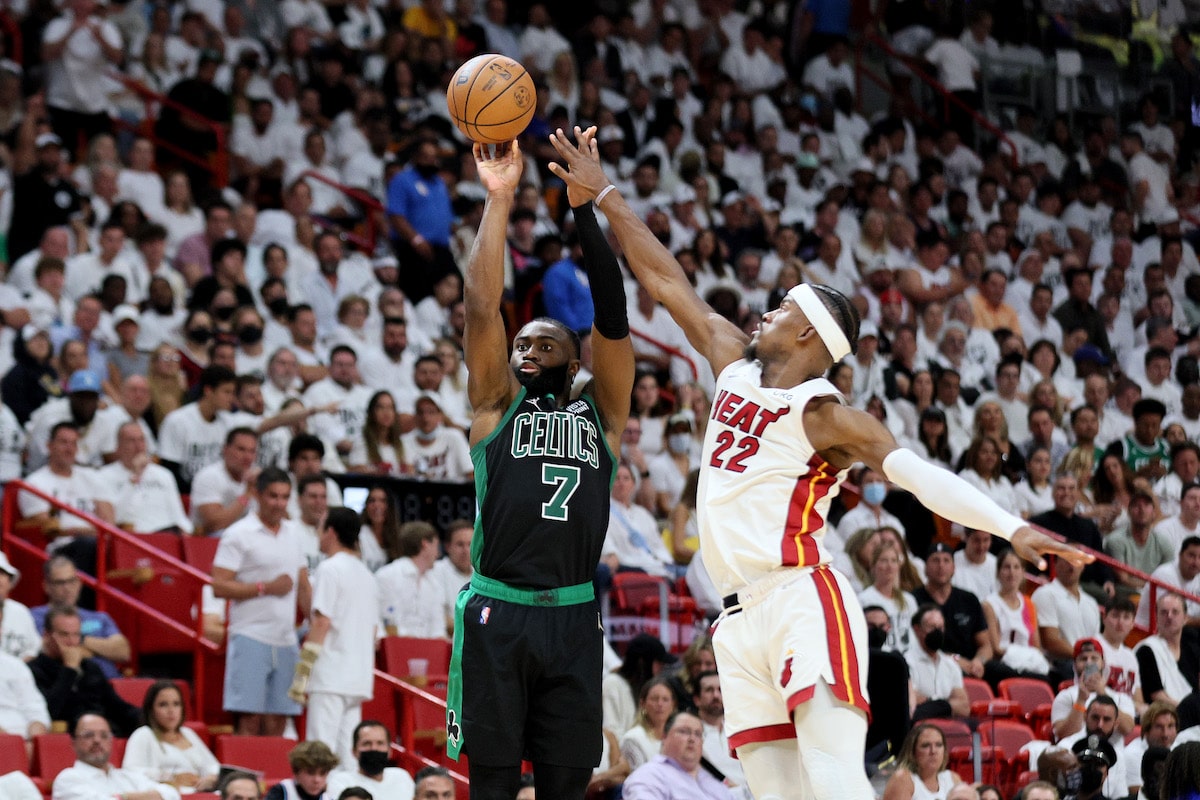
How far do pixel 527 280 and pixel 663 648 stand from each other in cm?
537

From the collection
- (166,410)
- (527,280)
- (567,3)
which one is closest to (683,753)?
(166,410)

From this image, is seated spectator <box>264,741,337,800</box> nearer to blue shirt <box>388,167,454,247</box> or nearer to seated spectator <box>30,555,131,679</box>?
seated spectator <box>30,555,131,679</box>

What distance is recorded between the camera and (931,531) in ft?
48.2

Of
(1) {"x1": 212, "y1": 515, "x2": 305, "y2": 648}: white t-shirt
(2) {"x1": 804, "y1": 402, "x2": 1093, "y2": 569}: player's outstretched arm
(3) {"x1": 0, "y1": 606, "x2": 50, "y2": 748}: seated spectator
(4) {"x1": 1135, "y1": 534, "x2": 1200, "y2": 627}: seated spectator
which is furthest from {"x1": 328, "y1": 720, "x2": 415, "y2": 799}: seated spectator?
(4) {"x1": 1135, "y1": 534, "x2": 1200, "y2": 627}: seated spectator

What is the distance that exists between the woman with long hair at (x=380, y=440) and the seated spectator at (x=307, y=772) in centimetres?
374

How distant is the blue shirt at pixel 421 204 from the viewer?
16.1 m

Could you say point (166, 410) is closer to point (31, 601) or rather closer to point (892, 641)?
point (31, 601)

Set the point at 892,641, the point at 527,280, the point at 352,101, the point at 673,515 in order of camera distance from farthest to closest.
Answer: the point at 352,101, the point at 527,280, the point at 673,515, the point at 892,641

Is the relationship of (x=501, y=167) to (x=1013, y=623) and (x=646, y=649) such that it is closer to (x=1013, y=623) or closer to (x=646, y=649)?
(x=646, y=649)

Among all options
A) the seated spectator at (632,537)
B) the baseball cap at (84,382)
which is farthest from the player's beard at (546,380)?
the seated spectator at (632,537)

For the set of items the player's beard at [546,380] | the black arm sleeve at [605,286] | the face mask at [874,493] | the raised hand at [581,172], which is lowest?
the player's beard at [546,380]

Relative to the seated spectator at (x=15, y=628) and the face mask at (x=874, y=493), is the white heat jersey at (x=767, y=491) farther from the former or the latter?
the face mask at (x=874, y=493)

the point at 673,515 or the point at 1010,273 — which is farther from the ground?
the point at 1010,273

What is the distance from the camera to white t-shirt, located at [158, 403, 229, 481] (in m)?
12.4
